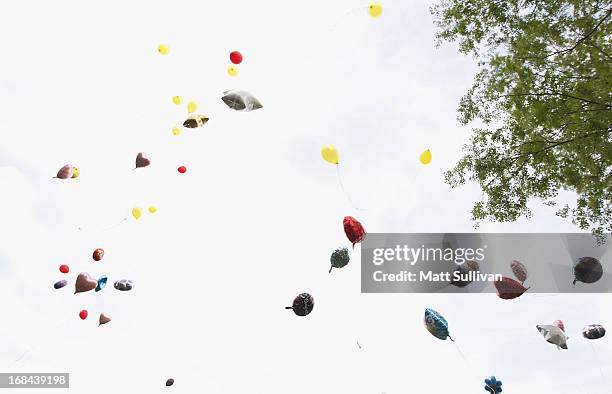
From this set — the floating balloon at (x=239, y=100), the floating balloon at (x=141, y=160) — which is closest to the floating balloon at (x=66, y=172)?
the floating balloon at (x=141, y=160)

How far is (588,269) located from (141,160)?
9.68 metres

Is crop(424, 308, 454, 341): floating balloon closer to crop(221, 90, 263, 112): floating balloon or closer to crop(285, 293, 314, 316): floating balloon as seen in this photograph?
crop(285, 293, 314, 316): floating balloon

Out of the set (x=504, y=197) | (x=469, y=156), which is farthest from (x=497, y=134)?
(x=504, y=197)

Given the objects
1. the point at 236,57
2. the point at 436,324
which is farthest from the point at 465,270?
the point at 236,57

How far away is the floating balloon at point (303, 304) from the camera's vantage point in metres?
8.40

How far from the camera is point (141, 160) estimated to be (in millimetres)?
9812

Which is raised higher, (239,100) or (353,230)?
(239,100)

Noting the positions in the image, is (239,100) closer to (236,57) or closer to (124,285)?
(236,57)

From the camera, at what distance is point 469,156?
8.26m

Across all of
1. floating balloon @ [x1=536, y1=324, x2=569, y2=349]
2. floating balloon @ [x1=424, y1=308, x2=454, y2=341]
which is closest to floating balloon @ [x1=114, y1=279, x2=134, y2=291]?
floating balloon @ [x1=424, y1=308, x2=454, y2=341]

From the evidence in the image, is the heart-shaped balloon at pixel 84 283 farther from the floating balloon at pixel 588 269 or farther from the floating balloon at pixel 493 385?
the floating balloon at pixel 588 269

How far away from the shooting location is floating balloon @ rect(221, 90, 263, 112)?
25.5ft

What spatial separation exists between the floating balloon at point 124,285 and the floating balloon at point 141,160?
280cm

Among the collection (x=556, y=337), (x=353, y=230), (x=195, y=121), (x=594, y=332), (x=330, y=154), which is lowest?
(x=556, y=337)
